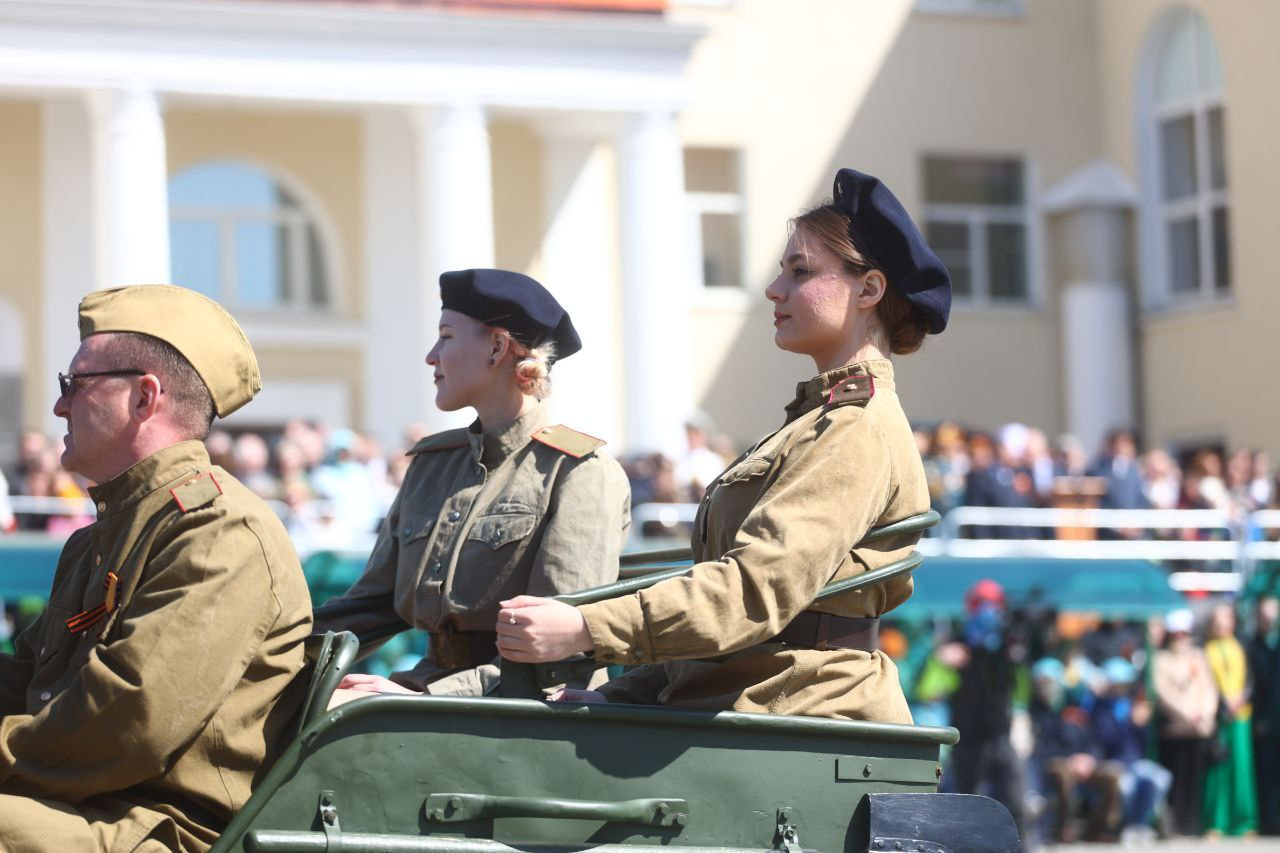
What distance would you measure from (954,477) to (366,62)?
8975 millimetres

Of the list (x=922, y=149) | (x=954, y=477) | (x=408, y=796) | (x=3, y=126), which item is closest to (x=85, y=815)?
(x=408, y=796)

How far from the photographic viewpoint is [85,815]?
4.06 meters

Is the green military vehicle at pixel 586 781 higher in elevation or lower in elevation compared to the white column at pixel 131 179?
lower

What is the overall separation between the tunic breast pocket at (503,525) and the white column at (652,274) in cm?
1890

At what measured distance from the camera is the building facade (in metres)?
23.6

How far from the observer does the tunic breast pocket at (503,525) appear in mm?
5402

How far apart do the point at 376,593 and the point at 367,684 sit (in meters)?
0.77

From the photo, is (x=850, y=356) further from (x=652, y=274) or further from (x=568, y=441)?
(x=652, y=274)

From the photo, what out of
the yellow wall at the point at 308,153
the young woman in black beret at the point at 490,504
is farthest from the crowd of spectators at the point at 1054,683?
the yellow wall at the point at 308,153

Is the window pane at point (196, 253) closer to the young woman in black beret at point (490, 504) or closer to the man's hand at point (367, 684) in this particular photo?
the young woman in black beret at point (490, 504)

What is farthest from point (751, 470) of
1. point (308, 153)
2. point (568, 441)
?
point (308, 153)

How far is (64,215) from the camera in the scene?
25.1 metres

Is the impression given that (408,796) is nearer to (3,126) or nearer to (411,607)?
(411,607)

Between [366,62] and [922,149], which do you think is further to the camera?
[922,149]
